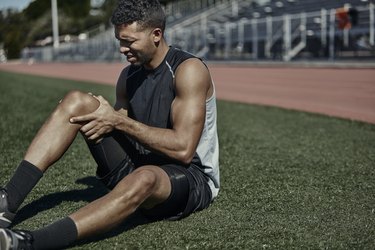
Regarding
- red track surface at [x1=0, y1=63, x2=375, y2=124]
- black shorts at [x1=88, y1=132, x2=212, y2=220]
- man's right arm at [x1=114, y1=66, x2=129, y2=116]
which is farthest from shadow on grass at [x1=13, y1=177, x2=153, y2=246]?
red track surface at [x1=0, y1=63, x2=375, y2=124]

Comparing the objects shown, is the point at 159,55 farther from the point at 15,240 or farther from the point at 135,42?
the point at 15,240

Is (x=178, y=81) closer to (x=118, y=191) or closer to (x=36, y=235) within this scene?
(x=118, y=191)

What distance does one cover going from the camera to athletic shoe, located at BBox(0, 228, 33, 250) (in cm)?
255

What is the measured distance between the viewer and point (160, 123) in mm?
3504

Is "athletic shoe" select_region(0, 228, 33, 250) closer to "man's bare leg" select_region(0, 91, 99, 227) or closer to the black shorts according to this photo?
"man's bare leg" select_region(0, 91, 99, 227)

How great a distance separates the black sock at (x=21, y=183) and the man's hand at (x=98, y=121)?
0.35 m

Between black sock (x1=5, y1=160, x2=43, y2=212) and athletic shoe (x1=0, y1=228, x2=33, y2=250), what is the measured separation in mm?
510

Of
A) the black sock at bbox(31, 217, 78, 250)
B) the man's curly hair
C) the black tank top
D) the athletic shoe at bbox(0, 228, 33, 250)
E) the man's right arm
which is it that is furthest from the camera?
the man's right arm

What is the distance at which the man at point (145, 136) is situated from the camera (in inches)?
118

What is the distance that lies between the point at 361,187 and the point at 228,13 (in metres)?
32.6

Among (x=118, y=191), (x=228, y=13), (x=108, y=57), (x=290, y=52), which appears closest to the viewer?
(x=118, y=191)

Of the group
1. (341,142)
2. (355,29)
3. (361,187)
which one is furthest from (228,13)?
(361,187)

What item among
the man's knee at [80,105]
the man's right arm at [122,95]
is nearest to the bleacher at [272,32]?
the man's right arm at [122,95]

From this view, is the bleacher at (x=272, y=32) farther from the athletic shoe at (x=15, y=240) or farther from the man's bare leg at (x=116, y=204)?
the athletic shoe at (x=15, y=240)
